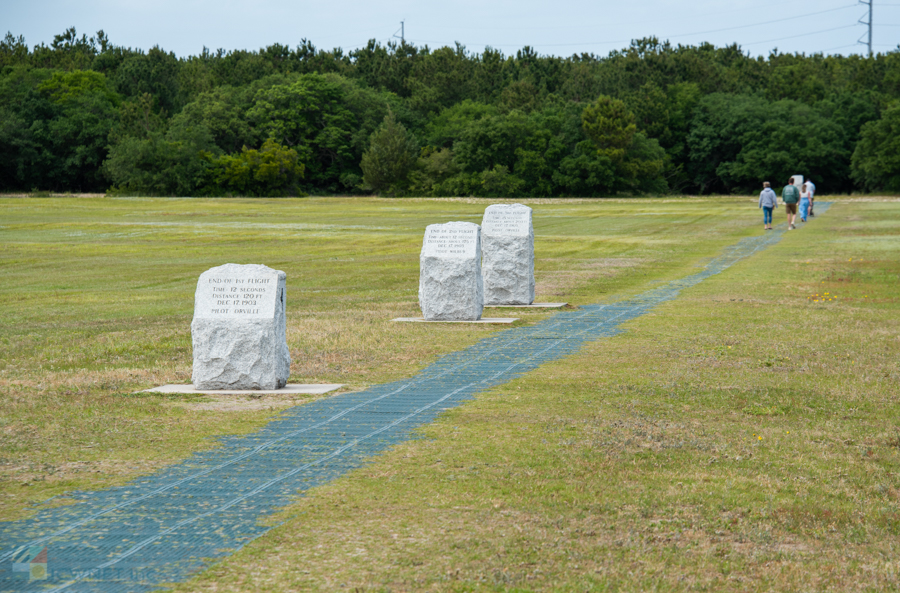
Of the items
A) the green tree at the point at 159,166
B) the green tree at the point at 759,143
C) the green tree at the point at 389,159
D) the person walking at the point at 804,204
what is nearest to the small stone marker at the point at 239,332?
the person walking at the point at 804,204

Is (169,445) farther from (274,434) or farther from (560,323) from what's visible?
(560,323)

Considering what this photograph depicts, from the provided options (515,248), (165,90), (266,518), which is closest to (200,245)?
(515,248)

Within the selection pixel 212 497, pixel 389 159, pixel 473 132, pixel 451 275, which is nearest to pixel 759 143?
pixel 473 132

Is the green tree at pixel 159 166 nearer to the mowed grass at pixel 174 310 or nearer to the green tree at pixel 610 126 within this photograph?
the green tree at pixel 610 126

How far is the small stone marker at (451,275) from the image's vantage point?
16.8 m

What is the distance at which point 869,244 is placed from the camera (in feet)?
113

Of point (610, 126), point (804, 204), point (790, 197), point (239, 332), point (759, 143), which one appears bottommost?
point (239, 332)

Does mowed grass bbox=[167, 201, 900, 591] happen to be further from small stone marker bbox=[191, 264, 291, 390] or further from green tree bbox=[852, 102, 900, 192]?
green tree bbox=[852, 102, 900, 192]

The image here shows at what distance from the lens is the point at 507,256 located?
19.3m

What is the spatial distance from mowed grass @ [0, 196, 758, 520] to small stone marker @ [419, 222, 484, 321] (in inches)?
25.1

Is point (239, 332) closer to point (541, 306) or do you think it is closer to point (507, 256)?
point (507, 256)

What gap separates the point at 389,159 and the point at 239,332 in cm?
8995

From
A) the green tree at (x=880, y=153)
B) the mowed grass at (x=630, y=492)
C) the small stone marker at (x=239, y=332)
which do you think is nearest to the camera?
the mowed grass at (x=630, y=492)

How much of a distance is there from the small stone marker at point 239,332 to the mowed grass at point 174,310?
0.51m
